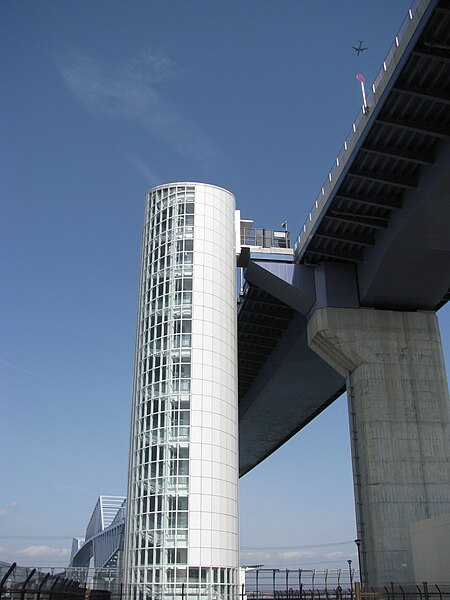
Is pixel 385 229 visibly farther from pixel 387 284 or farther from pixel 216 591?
pixel 216 591

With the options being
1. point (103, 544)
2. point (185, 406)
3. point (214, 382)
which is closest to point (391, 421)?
point (214, 382)

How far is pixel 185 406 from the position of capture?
40.5 meters

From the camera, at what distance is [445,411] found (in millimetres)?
44031

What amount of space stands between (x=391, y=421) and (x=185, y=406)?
1350cm

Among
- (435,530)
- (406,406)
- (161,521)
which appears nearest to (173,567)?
(161,521)

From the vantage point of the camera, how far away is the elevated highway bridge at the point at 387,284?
34.3m

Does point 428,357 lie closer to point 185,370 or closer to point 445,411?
point 445,411

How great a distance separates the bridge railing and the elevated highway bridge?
119mm

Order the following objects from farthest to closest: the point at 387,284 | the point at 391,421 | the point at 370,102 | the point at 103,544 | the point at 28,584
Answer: the point at 103,544, the point at 387,284, the point at 391,421, the point at 370,102, the point at 28,584

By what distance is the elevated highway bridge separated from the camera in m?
34.3

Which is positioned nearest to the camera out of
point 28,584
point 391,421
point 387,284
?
point 28,584

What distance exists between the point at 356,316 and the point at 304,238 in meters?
6.50

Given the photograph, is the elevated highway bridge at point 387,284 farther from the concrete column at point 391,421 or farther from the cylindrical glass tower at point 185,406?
the cylindrical glass tower at point 185,406

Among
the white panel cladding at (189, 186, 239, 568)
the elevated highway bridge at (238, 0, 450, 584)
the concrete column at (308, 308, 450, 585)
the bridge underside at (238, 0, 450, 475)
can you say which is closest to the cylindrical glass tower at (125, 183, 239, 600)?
the white panel cladding at (189, 186, 239, 568)
